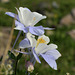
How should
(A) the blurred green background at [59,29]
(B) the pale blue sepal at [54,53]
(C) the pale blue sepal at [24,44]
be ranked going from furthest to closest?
(A) the blurred green background at [59,29], (B) the pale blue sepal at [54,53], (C) the pale blue sepal at [24,44]

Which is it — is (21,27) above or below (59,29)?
above

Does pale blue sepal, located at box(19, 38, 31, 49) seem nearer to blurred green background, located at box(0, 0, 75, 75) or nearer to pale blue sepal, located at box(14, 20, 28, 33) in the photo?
pale blue sepal, located at box(14, 20, 28, 33)

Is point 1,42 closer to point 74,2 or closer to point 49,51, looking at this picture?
point 49,51

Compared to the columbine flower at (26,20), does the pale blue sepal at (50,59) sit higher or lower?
lower

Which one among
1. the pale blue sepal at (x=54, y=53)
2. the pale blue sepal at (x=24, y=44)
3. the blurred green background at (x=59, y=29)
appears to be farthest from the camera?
the blurred green background at (x=59, y=29)

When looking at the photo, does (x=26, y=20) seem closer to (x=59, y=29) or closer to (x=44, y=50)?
(x=44, y=50)

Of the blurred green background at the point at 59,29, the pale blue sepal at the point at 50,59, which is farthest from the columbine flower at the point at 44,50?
the blurred green background at the point at 59,29

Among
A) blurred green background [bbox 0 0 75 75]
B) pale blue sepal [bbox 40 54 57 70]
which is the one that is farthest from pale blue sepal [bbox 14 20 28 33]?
blurred green background [bbox 0 0 75 75]

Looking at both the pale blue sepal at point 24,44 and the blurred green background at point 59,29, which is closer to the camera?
the pale blue sepal at point 24,44

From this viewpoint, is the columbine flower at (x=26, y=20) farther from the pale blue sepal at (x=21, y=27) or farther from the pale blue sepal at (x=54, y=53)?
the pale blue sepal at (x=54, y=53)

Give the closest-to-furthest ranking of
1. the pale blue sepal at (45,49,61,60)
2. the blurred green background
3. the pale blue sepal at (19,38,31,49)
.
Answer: the pale blue sepal at (19,38,31,49)
the pale blue sepal at (45,49,61,60)
the blurred green background

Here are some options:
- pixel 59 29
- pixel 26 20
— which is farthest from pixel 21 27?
pixel 59 29
